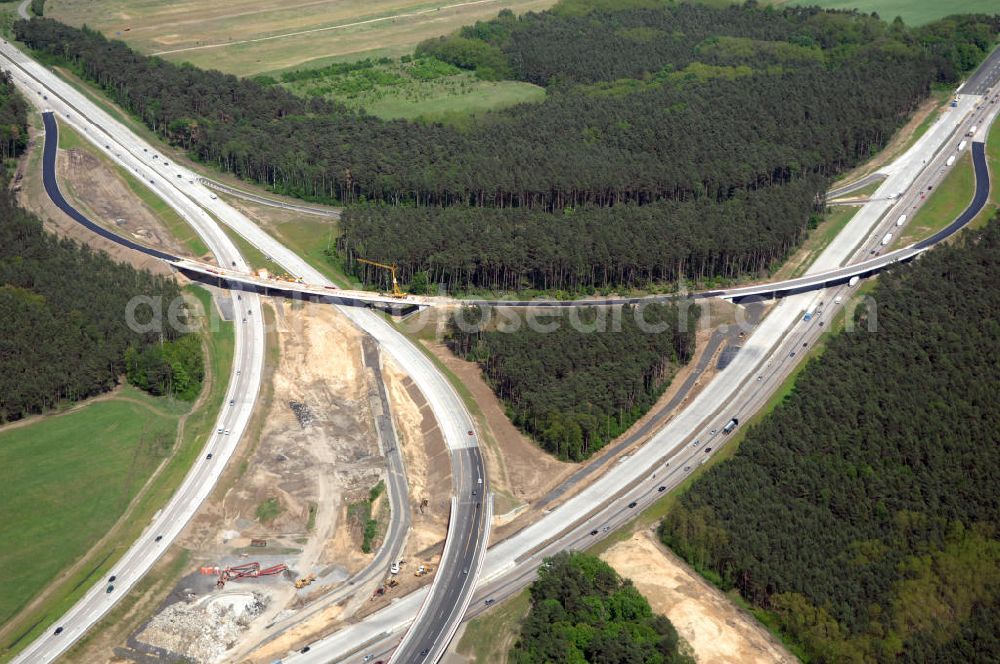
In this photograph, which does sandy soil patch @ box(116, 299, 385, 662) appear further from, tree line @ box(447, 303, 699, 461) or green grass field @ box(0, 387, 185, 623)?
tree line @ box(447, 303, 699, 461)

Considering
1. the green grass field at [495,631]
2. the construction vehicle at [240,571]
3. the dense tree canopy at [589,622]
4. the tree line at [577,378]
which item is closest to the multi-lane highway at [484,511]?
the green grass field at [495,631]

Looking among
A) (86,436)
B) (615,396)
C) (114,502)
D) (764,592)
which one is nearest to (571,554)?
(764,592)

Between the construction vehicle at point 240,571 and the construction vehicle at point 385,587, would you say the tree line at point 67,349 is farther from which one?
the construction vehicle at point 385,587

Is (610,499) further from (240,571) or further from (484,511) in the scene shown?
(240,571)

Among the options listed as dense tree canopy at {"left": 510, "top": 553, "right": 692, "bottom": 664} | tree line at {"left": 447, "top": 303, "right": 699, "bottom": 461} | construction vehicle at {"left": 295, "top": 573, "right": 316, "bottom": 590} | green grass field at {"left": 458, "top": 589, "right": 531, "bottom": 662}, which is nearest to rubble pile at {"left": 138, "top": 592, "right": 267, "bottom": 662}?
construction vehicle at {"left": 295, "top": 573, "right": 316, "bottom": 590}

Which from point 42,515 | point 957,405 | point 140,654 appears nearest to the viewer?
point 140,654

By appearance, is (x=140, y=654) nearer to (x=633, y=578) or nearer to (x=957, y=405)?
(x=633, y=578)

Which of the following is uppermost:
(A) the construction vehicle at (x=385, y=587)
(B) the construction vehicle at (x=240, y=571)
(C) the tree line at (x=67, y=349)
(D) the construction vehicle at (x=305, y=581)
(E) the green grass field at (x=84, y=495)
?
(C) the tree line at (x=67, y=349)
